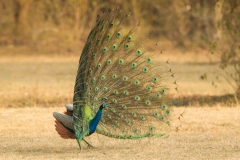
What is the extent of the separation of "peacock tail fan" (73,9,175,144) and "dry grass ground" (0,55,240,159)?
0.45 meters

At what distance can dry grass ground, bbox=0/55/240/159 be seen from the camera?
1016cm

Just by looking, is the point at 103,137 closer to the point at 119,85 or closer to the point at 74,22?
the point at 119,85

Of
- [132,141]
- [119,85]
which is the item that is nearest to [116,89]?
[119,85]

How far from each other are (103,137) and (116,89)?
1.84 metres

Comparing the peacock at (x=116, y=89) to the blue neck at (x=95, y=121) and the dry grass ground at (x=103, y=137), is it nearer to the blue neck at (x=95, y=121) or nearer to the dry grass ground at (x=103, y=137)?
the blue neck at (x=95, y=121)

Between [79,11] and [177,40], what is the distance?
5.25m

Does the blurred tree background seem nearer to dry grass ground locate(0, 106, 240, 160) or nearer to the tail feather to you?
dry grass ground locate(0, 106, 240, 160)

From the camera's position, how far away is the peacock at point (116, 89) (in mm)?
9898

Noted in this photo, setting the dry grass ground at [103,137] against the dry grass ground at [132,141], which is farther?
the dry grass ground at [103,137]

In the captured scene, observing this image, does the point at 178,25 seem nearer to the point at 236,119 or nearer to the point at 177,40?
the point at 177,40

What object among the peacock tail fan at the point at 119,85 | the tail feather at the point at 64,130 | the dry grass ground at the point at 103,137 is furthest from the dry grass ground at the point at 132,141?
the peacock tail fan at the point at 119,85

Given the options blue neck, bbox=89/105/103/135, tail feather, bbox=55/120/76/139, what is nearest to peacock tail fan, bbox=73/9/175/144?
blue neck, bbox=89/105/103/135

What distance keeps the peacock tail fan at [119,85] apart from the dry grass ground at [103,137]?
0.45 meters

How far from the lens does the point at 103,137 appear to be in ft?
38.7
